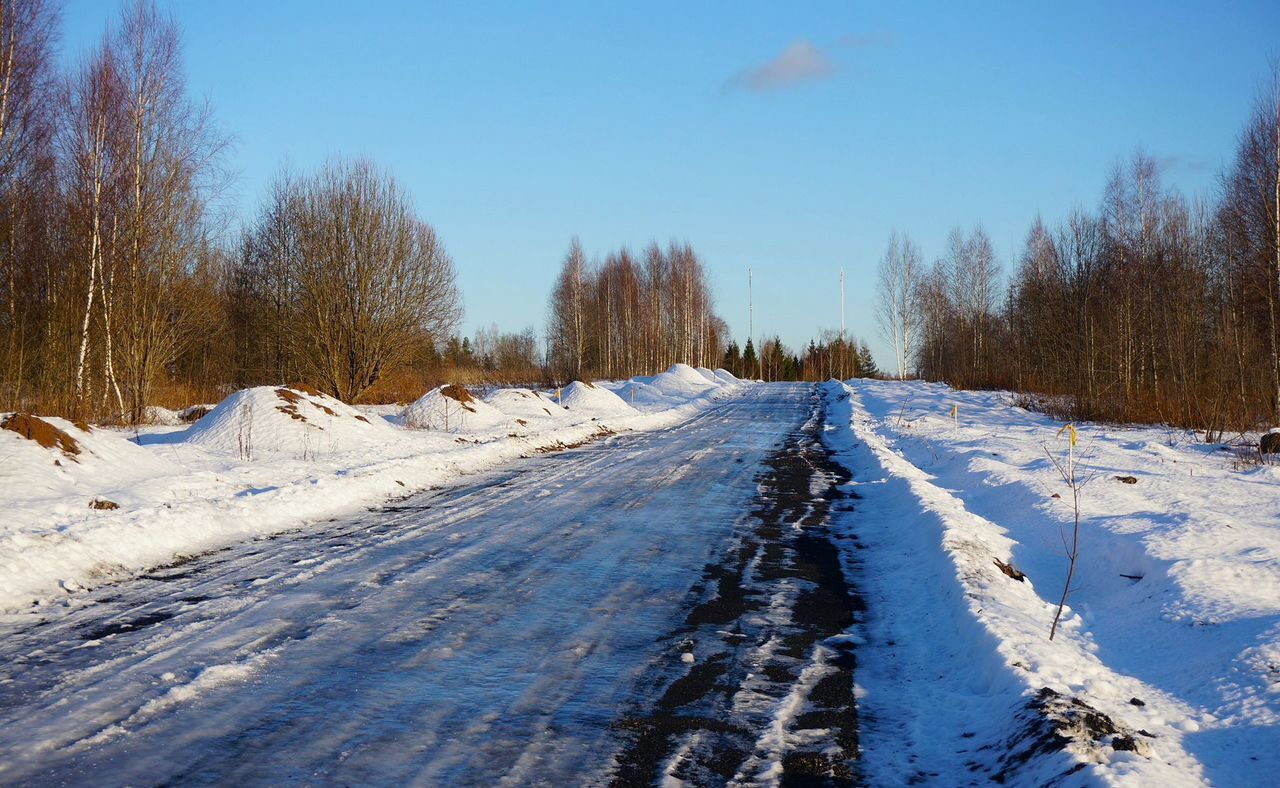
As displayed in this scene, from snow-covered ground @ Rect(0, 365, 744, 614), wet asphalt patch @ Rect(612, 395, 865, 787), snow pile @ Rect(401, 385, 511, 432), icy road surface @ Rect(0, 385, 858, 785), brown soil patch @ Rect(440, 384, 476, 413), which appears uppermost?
brown soil patch @ Rect(440, 384, 476, 413)

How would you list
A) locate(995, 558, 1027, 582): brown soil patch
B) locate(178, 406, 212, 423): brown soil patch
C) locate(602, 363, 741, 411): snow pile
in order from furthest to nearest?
locate(602, 363, 741, 411): snow pile, locate(178, 406, 212, 423): brown soil patch, locate(995, 558, 1027, 582): brown soil patch

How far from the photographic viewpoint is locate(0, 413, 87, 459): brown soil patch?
1061cm

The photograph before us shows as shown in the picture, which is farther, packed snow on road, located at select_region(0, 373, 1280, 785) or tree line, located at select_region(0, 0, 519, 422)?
tree line, located at select_region(0, 0, 519, 422)

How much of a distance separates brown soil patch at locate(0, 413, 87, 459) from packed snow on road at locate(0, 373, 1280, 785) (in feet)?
0.20

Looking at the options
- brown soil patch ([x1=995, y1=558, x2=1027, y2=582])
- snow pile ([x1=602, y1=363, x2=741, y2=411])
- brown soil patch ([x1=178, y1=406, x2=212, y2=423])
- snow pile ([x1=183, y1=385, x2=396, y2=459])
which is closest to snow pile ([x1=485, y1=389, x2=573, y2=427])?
snow pile ([x1=183, y1=385, x2=396, y2=459])

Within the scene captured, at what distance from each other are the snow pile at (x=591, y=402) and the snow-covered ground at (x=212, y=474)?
6762 millimetres

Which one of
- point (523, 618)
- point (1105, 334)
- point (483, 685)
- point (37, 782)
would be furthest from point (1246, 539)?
point (1105, 334)

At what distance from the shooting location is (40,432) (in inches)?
423

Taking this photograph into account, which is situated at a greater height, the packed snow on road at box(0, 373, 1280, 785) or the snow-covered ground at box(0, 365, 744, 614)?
the snow-covered ground at box(0, 365, 744, 614)

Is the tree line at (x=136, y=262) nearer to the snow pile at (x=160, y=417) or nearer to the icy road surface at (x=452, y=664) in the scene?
the snow pile at (x=160, y=417)

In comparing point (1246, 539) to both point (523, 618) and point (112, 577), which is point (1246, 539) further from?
point (112, 577)

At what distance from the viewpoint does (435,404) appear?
2152 centimetres

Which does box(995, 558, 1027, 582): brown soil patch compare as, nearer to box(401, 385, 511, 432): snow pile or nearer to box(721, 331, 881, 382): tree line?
box(401, 385, 511, 432): snow pile

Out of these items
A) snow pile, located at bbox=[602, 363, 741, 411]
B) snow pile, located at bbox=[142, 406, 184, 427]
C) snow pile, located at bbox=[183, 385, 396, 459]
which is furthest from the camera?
snow pile, located at bbox=[602, 363, 741, 411]
